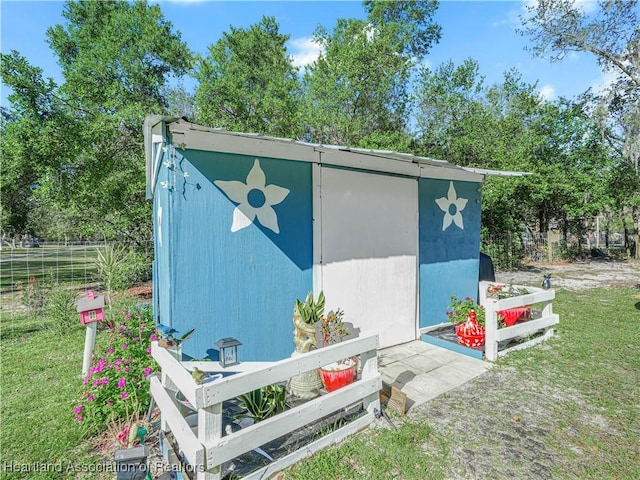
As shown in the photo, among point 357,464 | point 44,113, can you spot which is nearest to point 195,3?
point 44,113

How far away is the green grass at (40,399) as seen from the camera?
2.50m

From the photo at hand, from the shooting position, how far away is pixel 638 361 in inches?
166

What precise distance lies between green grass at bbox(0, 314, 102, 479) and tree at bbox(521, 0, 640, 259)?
17545mm

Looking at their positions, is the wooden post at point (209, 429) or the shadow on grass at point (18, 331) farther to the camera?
the shadow on grass at point (18, 331)

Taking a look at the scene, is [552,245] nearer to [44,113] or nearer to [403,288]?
[403,288]

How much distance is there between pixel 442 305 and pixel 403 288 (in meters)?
1.12

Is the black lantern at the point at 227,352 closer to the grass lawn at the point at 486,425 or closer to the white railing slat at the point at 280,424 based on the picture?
the white railing slat at the point at 280,424

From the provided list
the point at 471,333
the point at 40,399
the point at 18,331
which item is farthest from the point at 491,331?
the point at 18,331

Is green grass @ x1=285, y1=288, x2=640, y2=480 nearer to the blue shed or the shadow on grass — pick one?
the blue shed

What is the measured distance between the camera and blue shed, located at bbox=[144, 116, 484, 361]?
3143mm

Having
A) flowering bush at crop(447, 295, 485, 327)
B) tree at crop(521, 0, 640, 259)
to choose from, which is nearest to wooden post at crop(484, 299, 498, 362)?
flowering bush at crop(447, 295, 485, 327)

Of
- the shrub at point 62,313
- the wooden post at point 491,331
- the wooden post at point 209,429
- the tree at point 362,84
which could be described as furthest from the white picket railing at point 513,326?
the tree at point 362,84

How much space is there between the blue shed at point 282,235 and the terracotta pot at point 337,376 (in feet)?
2.42

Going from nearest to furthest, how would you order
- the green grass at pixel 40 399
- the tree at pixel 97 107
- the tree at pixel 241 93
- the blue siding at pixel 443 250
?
the green grass at pixel 40 399
the blue siding at pixel 443 250
the tree at pixel 97 107
the tree at pixel 241 93
